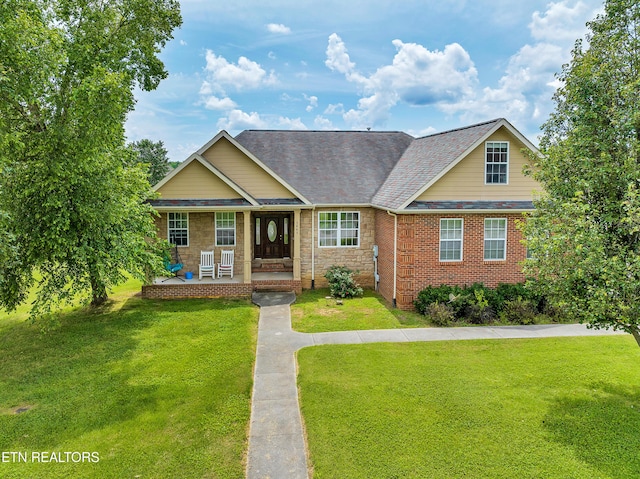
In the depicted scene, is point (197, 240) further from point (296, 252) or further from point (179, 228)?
point (296, 252)

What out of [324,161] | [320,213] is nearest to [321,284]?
[320,213]

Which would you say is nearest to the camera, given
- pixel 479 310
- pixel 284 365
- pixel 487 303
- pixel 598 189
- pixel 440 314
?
pixel 598 189

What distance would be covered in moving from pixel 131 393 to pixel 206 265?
9.44 metres

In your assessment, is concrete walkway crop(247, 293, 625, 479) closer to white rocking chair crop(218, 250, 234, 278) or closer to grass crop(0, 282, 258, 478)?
grass crop(0, 282, 258, 478)

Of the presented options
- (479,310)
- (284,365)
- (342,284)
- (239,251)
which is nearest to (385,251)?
(342,284)

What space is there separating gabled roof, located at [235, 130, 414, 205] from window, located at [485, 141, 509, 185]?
5.15 meters

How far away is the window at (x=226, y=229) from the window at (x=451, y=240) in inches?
347

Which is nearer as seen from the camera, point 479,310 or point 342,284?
point 479,310

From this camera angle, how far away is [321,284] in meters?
18.7

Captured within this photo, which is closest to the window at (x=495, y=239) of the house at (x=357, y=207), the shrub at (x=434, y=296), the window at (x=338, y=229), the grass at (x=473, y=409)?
the house at (x=357, y=207)

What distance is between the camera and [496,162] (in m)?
15.3

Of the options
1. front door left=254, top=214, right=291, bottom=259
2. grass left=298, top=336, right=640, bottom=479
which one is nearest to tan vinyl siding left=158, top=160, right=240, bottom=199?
front door left=254, top=214, right=291, bottom=259

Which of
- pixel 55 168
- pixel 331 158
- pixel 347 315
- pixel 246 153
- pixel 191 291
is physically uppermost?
pixel 331 158

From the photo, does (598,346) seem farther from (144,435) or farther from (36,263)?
(36,263)
